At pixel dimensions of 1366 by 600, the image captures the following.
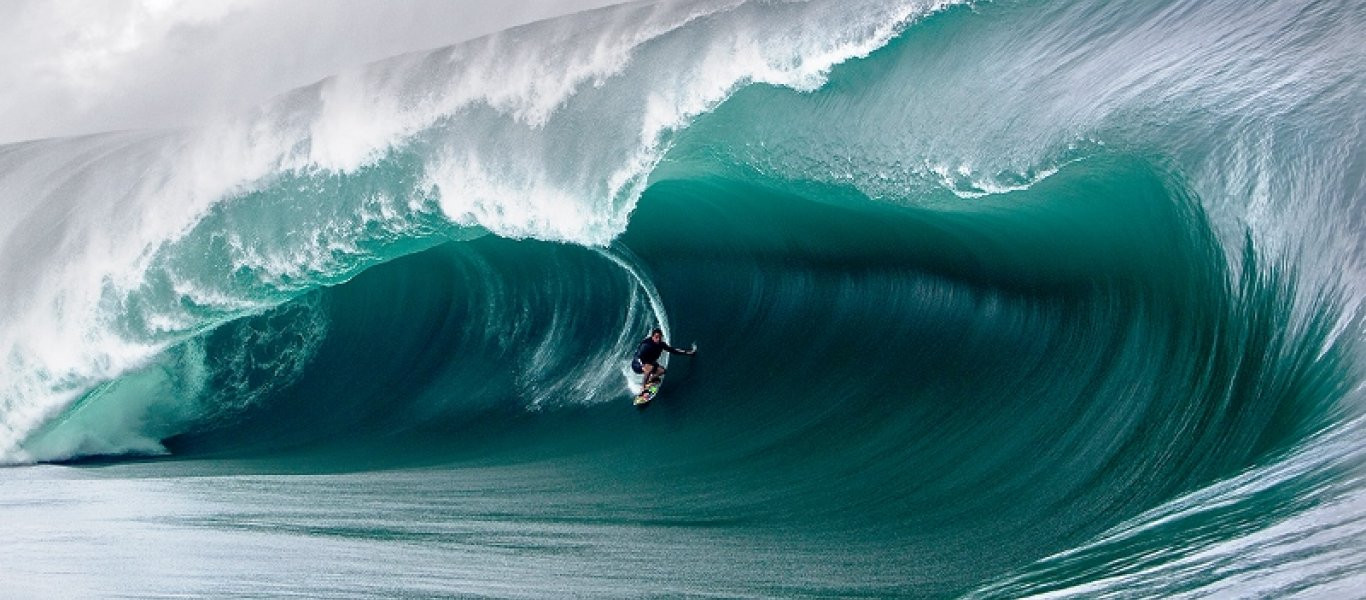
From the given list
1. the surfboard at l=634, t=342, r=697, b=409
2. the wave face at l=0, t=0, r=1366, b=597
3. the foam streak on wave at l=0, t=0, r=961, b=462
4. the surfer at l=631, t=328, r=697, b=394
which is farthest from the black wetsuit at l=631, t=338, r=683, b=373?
the foam streak on wave at l=0, t=0, r=961, b=462

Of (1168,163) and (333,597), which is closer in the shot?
(333,597)

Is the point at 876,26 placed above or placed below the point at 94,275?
above

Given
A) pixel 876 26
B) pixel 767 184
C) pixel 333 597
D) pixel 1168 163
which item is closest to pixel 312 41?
pixel 767 184

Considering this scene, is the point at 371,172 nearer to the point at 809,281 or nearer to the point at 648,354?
the point at 648,354

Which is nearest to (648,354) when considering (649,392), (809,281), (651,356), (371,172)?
(651,356)

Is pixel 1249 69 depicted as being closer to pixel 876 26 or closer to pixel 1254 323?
pixel 1254 323

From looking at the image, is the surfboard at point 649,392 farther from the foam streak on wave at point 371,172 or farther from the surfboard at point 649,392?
the foam streak on wave at point 371,172

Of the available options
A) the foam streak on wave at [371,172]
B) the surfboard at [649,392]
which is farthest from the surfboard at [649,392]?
the foam streak on wave at [371,172]
